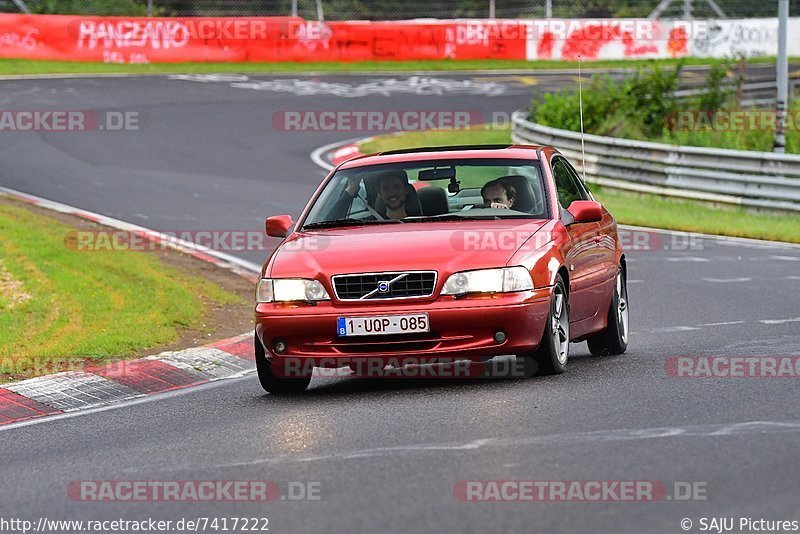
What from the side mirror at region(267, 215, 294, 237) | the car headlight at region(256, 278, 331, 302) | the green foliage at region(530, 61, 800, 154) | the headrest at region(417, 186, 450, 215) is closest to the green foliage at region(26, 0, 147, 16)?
the green foliage at region(530, 61, 800, 154)

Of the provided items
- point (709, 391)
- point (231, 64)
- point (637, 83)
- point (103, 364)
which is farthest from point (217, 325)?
point (231, 64)

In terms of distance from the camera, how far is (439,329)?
8.62 metres

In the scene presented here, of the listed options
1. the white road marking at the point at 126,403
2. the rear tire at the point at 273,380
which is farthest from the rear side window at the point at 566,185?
the white road marking at the point at 126,403

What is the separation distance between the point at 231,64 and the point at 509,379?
3562 cm

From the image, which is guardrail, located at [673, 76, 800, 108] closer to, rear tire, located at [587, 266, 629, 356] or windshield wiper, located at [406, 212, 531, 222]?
rear tire, located at [587, 266, 629, 356]

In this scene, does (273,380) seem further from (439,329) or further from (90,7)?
(90,7)

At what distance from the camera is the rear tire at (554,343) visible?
8930mm

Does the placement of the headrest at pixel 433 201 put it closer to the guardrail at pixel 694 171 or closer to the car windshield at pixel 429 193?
the car windshield at pixel 429 193

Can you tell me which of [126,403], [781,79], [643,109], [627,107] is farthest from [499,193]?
[643,109]

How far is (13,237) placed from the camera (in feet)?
54.6

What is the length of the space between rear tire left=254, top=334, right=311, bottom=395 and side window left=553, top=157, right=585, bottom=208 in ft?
6.92

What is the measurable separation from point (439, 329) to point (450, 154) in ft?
6.32

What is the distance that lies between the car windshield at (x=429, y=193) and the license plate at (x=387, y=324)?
3.77 feet

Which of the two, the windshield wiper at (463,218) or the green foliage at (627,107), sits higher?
the windshield wiper at (463,218)
